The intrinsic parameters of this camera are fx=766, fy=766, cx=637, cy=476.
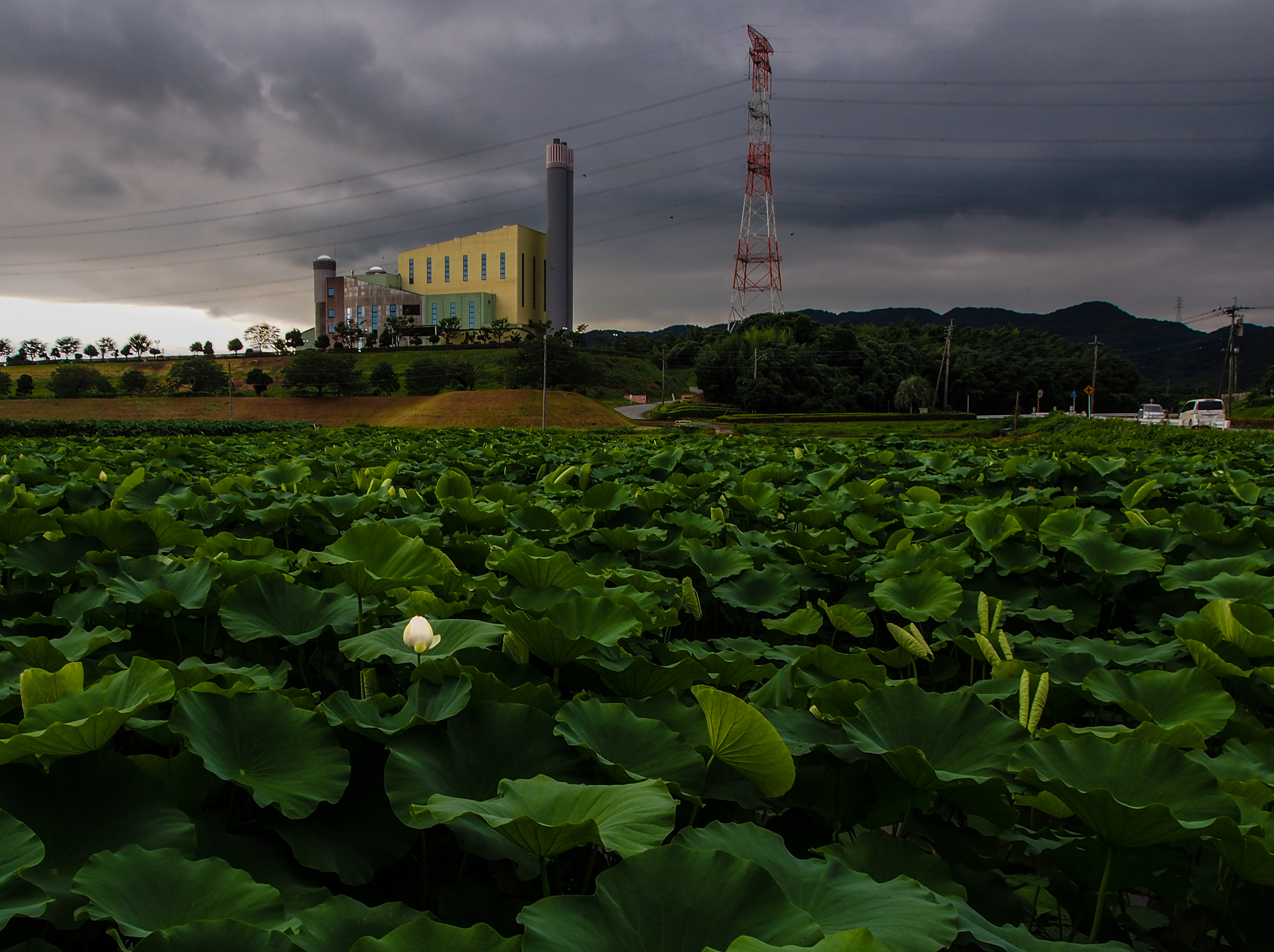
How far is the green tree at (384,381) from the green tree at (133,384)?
15.9 meters

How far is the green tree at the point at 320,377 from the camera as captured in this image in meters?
53.3

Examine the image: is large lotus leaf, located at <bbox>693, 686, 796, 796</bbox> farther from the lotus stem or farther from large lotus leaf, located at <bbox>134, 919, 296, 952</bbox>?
large lotus leaf, located at <bbox>134, 919, 296, 952</bbox>

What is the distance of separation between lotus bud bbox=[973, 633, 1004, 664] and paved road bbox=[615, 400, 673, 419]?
1893 inches

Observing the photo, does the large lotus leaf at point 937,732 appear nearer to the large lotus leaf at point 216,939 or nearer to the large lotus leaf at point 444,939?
the large lotus leaf at point 444,939

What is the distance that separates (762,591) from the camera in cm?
223

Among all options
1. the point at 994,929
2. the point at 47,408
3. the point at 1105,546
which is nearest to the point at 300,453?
the point at 1105,546

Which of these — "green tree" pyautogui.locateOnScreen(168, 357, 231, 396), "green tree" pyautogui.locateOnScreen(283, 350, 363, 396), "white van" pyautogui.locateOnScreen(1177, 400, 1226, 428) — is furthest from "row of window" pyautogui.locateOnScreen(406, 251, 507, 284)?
"white van" pyautogui.locateOnScreen(1177, 400, 1226, 428)

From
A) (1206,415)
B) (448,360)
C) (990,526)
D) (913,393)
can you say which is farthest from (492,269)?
(990,526)

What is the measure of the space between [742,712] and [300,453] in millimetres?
6210

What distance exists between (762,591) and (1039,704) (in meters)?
0.98

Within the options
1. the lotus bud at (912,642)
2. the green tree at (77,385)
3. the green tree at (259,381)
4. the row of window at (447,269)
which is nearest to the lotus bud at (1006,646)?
the lotus bud at (912,642)

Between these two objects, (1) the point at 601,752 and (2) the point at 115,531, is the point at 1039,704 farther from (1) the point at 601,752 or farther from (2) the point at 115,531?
(2) the point at 115,531

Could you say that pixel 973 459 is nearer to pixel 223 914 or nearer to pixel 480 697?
pixel 480 697

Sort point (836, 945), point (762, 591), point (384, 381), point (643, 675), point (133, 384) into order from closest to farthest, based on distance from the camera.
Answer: point (836, 945), point (643, 675), point (762, 591), point (133, 384), point (384, 381)
